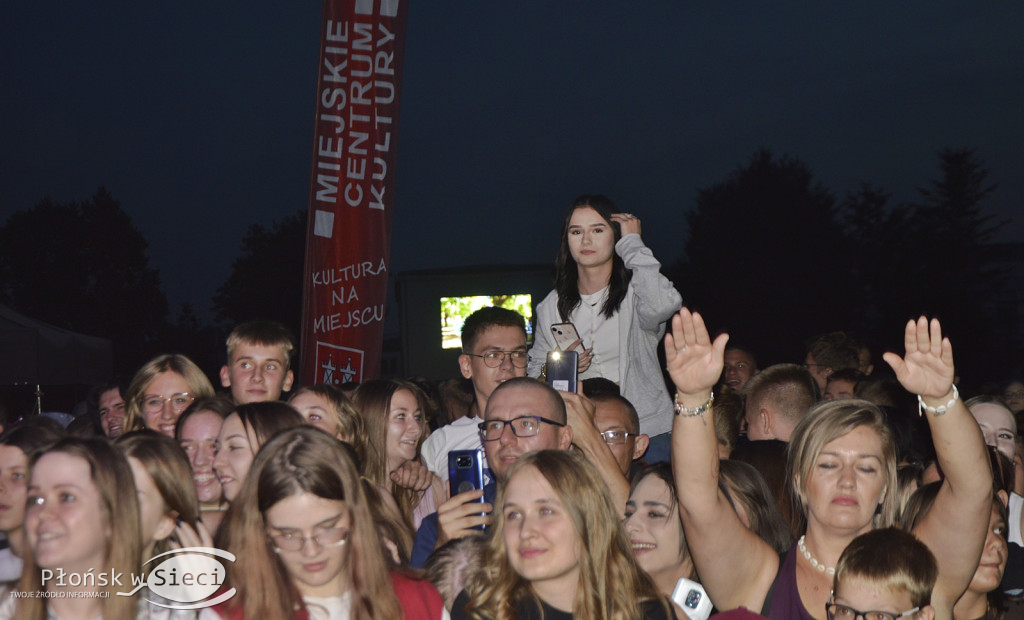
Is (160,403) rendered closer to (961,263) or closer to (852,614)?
(852,614)

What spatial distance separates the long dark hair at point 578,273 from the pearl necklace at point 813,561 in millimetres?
2254

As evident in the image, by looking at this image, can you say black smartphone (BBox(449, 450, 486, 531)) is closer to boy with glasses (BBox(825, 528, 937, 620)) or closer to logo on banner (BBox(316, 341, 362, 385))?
boy with glasses (BBox(825, 528, 937, 620))

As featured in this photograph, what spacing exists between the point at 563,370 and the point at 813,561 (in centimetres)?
172

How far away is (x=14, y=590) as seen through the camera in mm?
3021

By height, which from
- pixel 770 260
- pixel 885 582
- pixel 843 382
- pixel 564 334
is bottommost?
pixel 885 582

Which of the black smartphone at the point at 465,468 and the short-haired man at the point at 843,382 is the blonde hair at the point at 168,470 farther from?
the short-haired man at the point at 843,382

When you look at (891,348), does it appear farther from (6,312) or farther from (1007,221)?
(6,312)

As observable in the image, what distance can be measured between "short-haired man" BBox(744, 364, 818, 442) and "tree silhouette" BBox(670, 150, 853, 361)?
3271cm

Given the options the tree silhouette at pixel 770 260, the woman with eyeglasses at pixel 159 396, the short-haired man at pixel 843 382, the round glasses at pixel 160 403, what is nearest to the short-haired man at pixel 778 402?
the short-haired man at pixel 843 382

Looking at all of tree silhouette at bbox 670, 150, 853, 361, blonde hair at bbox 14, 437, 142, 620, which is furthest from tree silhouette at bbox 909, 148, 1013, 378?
blonde hair at bbox 14, 437, 142, 620

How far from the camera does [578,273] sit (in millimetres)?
5738

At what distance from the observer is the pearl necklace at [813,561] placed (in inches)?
133

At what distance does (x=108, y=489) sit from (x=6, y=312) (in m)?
17.5

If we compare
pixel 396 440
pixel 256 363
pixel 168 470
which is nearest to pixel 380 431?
pixel 396 440
